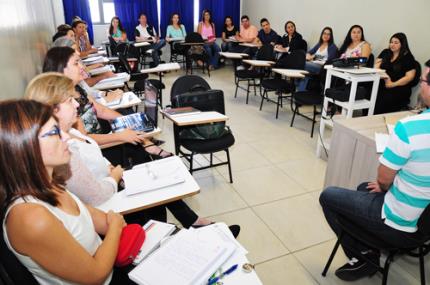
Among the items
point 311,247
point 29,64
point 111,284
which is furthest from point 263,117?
point 111,284

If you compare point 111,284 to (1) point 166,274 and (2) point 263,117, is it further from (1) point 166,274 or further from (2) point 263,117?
(2) point 263,117

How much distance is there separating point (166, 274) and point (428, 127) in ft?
4.03

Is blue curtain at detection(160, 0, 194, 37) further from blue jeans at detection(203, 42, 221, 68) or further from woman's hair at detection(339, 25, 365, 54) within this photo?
woman's hair at detection(339, 25, 365, 54)

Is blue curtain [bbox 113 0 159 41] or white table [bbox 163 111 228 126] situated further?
blue curtain [bbox 113 0 159 41]

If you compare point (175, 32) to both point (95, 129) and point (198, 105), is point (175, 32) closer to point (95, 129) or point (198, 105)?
point (198, 105)

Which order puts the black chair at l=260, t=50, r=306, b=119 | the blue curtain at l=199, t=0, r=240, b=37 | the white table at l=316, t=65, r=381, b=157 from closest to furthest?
the white table at l=316, t=65, r=381, b=157 → the black chair at l=260, t=50, r=306, b=119 → the blue curtain at l=199, t=0, r=240, b=37

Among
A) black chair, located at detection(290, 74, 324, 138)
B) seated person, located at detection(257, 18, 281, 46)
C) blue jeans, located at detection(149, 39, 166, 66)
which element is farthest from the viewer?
blue jeans, located at detection(149, 39, 166, 66)

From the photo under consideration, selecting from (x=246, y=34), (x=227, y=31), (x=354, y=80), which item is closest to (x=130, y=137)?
(x=354, y=80)

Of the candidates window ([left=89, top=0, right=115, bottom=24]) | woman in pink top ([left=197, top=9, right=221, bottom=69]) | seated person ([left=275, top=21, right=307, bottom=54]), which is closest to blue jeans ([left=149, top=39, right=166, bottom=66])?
woman in pink top ([left=197, top=9, right=221, bottom=69])

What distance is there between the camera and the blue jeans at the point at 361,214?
1.59 meters

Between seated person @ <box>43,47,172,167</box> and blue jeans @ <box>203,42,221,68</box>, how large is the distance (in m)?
6.09

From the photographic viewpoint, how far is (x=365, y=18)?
17.3 ft

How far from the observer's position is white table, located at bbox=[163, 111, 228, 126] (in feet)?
8.48

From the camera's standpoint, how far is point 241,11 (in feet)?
30.3
